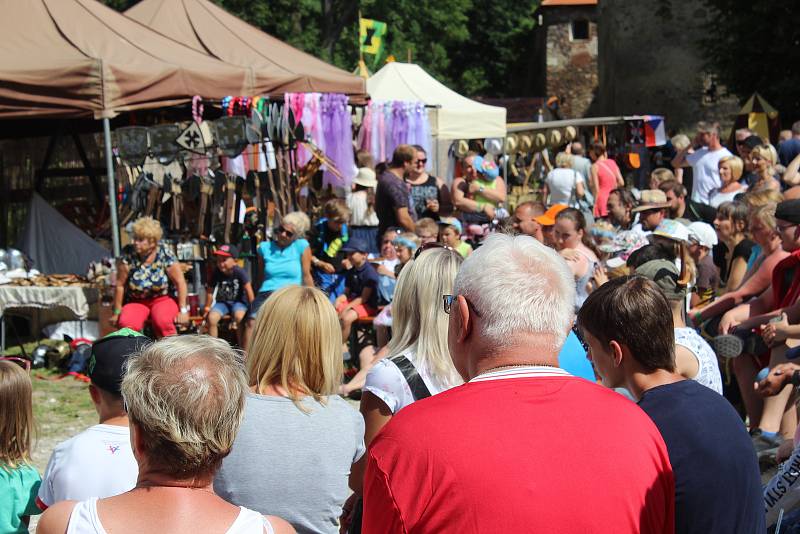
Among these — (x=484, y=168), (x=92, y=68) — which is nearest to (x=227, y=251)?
(x=92, y=68)

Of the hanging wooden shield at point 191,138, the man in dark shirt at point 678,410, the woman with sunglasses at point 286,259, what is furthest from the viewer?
the hanging wooden shield at point 191,138

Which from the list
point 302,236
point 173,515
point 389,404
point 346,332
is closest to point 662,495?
point 173,515

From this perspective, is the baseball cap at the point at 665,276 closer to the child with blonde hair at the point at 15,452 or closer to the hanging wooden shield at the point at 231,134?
the child with blonde hair at the point at 15,452

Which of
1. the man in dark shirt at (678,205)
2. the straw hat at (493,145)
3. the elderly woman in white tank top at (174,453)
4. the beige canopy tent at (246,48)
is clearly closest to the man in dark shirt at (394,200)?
the man in dark shirt at (678,205)

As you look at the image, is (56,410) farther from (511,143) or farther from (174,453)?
(511,143)

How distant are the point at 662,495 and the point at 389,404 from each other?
1.15m

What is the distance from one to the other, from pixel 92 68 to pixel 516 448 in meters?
7.28

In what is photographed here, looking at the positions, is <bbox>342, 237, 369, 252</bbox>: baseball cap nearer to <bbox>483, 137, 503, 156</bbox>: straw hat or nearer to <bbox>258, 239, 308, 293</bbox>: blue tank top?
<bbox>258, 239, 308, 293</bbox>: blue tank top

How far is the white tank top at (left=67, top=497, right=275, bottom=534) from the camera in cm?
181

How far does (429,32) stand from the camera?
36656 mm

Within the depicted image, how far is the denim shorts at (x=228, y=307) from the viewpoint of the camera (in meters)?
8.16

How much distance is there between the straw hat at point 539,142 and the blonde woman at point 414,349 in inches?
613

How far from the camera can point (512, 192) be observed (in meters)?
19.8

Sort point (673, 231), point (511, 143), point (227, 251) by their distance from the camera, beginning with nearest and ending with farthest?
point (673, 231) < point (227, 251) < point (511, 143)
